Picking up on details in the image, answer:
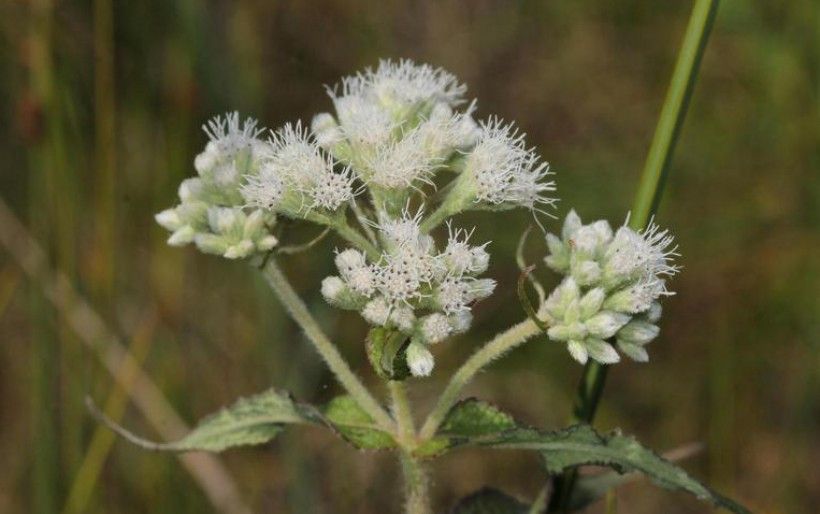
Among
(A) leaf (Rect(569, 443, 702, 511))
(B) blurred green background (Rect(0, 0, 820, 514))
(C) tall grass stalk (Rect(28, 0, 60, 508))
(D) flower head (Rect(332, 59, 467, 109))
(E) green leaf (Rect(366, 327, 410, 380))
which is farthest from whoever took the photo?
(B) blurred green background (Rect(0, 0, 820, 514))

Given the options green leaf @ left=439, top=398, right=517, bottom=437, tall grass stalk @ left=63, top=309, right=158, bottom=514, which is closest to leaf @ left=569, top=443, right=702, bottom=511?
green leaf @ left=439, top=398, right=517, bottom=437

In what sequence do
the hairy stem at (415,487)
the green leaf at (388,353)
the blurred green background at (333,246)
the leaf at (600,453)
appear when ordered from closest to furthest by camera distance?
1. the leaf at (600,453)
2. the green leaf at (388,353)
3. the hairy stem at (415,487)
4. the blurred green background at (333,246)

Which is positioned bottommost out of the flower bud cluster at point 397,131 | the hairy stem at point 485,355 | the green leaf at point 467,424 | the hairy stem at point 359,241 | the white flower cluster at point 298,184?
the green leaf at point 467,424

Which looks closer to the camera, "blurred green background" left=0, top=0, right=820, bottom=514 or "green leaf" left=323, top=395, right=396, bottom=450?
"green leaf" left=323, top=395, right=396, bottom=450

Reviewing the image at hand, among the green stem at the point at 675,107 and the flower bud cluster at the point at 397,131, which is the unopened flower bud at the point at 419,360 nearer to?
the flower bud cluster at the point at 397,131

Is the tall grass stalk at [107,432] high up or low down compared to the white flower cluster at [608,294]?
up

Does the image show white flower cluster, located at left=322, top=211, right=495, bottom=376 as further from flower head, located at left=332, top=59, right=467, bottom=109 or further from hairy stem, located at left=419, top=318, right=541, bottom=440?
flower head, located at left=332, top=59, right=467, bottom=109

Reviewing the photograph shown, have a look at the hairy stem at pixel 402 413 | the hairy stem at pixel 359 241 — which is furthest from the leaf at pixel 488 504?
the hairy stem at pixel 359 241

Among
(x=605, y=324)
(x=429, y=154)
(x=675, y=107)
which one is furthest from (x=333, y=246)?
(x=675, y=107)
